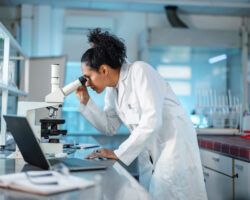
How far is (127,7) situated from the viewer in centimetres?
442

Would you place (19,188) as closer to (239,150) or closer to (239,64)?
(239,150)

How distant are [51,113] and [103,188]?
30.0 inches

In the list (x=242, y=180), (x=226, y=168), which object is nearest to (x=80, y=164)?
(x=242, y=180)

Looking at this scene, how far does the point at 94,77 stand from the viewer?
177cm

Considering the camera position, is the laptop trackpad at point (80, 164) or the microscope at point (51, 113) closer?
the laptop trackpad at point (80, 164)

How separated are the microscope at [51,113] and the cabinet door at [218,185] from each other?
4.27 ft

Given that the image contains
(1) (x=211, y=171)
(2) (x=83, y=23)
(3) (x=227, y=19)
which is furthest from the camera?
(3) (x=227, y=19)

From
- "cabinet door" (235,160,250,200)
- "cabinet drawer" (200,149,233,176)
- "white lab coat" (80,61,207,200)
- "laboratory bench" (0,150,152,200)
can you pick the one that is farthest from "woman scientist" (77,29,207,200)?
"cabinet drawer" (200,149,233,176)

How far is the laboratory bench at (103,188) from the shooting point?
968 mm

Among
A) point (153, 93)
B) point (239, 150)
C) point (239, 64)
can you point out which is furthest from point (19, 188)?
point (239, 64)

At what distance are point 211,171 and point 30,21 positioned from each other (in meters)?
2.89

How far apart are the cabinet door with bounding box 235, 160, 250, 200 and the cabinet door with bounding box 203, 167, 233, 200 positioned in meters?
0.08

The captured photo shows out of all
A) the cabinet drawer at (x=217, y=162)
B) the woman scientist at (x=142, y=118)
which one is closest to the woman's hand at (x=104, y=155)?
the woman scientist at (x=142, y=118)

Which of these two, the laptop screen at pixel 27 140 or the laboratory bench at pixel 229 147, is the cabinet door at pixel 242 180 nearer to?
the laboratory bench at pixel 229 147
